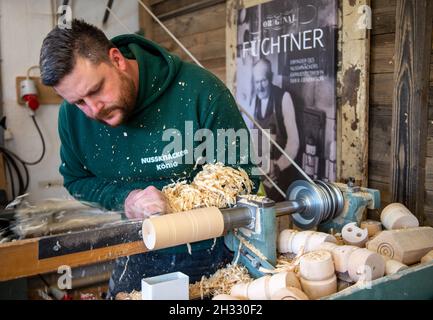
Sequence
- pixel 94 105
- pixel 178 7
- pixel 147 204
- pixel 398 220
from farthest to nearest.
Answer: pixel 178 7
pixel 94 105
pixel 398 220
pixel 147 204

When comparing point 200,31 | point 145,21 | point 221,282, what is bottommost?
point 221,282

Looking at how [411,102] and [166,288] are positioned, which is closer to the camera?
[166,288]

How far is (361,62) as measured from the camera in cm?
170

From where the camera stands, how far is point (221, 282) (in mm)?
1003

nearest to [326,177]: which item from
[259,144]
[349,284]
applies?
[259,144]

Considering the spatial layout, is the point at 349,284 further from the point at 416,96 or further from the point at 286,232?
the point at 416,96

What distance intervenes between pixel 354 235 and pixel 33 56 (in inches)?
82.7

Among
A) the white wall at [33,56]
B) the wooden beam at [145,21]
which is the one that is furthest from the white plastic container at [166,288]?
the wooden beam at [145,21]

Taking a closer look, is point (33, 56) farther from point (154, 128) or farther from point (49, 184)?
point (154, 128)

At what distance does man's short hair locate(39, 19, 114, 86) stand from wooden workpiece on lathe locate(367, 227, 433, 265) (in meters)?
0.88

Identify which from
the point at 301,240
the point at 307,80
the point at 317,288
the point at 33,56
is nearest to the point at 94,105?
the point at 301,240

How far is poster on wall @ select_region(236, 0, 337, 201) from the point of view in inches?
72.3

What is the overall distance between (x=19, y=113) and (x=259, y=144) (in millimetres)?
1411

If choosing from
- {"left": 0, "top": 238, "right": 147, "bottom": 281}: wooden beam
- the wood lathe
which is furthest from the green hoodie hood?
{"left": 0, "top": 238, "right": 147, "bottom": 281}: wooden beam
